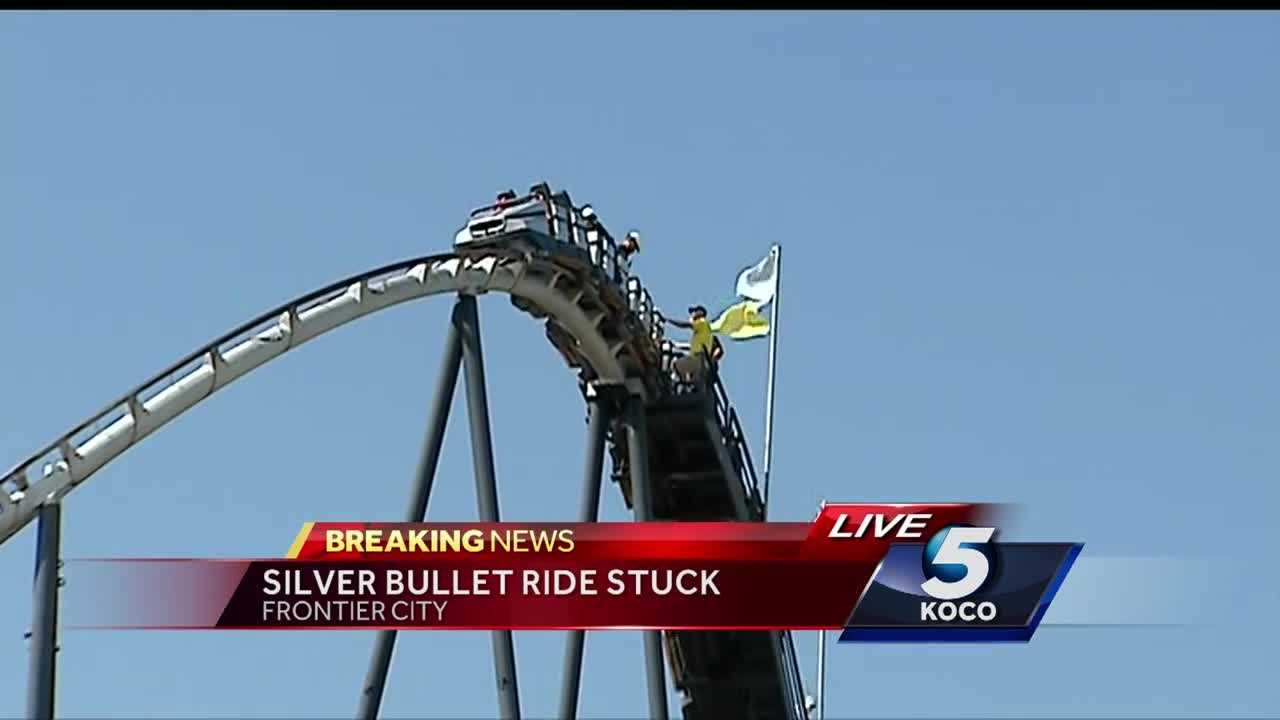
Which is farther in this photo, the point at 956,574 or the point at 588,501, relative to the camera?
the point at 588,501

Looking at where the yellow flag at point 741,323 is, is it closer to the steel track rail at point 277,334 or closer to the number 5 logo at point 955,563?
the steel track rail at point 277,334

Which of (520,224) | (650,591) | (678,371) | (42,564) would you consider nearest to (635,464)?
(678,371)

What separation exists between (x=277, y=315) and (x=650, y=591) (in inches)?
218

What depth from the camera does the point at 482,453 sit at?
29.4 m

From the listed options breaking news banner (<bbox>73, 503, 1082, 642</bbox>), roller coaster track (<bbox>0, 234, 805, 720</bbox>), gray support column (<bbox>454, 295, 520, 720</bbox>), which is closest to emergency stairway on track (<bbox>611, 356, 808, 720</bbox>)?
roller coaster track (<bbox>0, 234, 805, 720</bbox>)

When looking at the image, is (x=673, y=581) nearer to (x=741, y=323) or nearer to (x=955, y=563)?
(x=955, y=563)

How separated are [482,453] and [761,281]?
12.8 m

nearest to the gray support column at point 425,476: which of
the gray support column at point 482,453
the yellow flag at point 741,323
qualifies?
the gray support column at point 482,453

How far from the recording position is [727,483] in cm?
3719

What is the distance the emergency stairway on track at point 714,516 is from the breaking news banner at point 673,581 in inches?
474

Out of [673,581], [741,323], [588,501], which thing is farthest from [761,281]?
[673,581]

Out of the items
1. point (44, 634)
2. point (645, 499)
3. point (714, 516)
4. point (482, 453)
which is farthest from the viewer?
point (714, 516)

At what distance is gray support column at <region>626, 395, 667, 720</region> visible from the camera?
33.4m

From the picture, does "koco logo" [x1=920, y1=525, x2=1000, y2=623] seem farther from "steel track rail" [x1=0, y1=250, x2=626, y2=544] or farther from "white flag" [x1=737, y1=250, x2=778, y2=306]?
"white flag" [x1=737, y1=250, x2=778, y2=306]
